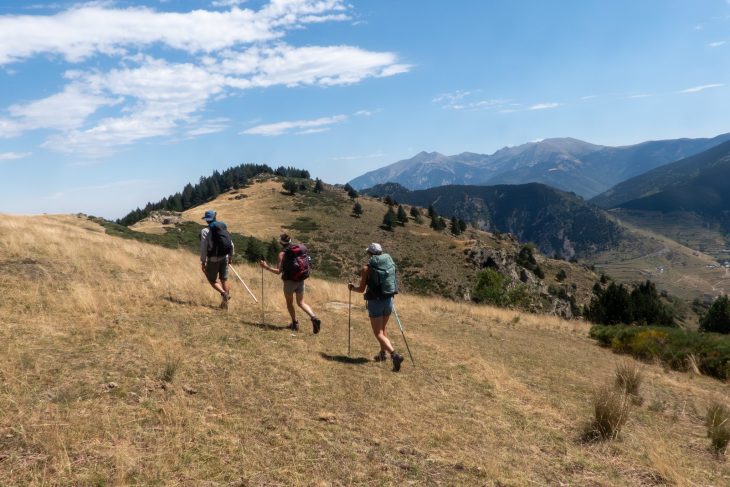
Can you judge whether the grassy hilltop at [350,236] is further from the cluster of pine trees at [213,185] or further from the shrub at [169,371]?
the shrub at [169,371]

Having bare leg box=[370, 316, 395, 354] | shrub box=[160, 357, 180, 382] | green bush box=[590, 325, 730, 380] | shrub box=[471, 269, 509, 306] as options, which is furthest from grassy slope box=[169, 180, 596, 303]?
shrub box=[160, 357, 180, 382]

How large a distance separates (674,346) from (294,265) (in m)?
14.8

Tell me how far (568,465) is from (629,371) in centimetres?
556

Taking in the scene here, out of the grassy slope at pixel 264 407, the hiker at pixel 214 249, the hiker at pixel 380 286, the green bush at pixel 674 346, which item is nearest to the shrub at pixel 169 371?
the grassy slope at pixel 264 407

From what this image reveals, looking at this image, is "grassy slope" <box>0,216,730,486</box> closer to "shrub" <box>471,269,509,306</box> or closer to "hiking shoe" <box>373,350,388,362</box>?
"hiking shoe" <box>373,350,388,362</box>

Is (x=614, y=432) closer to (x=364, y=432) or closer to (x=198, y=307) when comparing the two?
(x=364, y=432)

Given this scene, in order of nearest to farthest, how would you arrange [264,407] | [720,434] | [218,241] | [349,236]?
[264,407] < [720,434] < [218,241] < [349,236]

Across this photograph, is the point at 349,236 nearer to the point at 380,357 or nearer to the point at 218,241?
the point at 218,241

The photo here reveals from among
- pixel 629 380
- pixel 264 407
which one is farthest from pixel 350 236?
pixel 264 407

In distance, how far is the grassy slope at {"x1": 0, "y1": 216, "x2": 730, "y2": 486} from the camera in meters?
4.56

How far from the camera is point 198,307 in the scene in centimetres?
1057

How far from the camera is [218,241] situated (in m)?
10.8

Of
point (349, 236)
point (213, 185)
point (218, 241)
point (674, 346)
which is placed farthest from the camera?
point (213, 185)

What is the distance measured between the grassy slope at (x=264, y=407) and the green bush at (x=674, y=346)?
439cm
